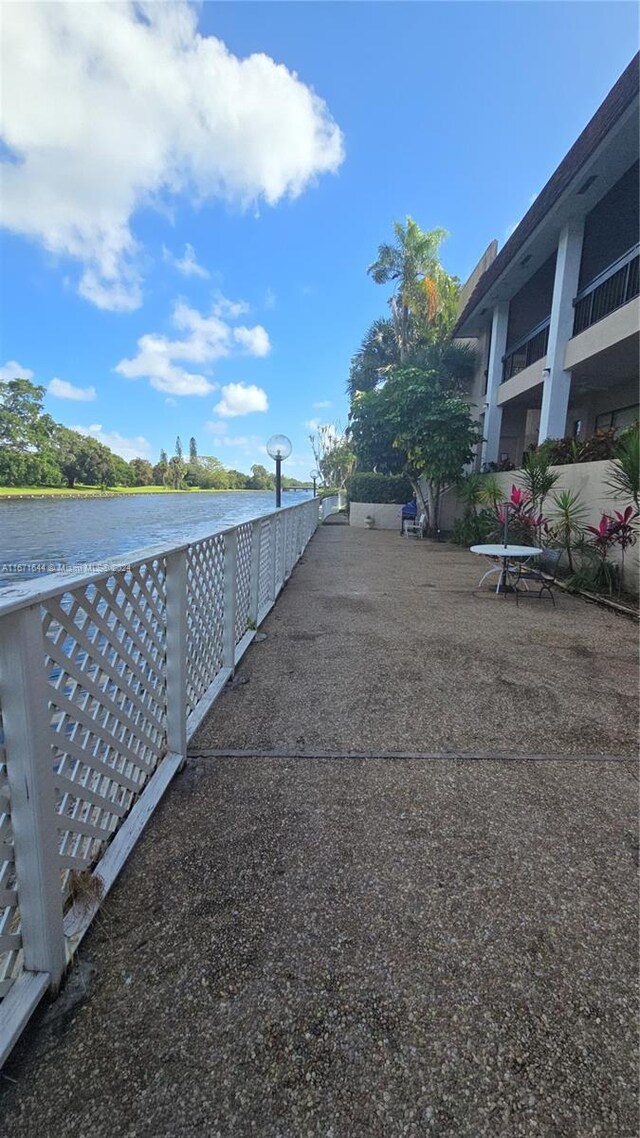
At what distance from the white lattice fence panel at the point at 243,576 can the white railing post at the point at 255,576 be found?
0.05 metres

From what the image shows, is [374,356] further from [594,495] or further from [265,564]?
[265,564]

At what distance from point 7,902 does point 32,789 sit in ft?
0.93

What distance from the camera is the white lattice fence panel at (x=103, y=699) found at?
139 cm

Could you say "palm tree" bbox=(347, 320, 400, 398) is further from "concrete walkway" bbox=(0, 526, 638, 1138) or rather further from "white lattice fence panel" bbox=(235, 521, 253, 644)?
"concrete walkway" bbox=(0, 526, 638, 1138)

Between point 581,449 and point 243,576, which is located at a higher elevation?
point 581,449

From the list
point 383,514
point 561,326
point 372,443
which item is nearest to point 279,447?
point 561,326

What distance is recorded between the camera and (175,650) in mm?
2291

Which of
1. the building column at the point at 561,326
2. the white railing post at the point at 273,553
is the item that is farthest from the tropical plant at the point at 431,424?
the white railing post at the point at 273,553

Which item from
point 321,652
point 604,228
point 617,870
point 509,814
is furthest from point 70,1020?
point 604,228

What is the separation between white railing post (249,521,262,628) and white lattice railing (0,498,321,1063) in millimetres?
1513

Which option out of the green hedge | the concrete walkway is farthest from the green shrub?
the green hedge

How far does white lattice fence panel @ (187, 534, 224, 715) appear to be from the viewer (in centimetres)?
260

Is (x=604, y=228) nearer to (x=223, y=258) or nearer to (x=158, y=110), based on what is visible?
(x=158, y=110)

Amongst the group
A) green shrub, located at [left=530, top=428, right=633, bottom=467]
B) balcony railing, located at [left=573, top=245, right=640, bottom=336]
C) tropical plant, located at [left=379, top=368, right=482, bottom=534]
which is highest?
balcony railing, located at [left=573, top=245, right=640, bottom=336]
